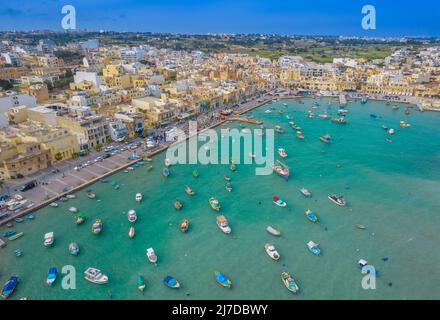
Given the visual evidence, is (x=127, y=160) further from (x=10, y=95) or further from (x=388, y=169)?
(x=388, y=169)

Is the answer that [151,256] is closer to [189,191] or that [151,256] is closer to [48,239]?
[48,239]

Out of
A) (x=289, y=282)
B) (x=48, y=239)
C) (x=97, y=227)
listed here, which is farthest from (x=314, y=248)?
(x=48, y=239)

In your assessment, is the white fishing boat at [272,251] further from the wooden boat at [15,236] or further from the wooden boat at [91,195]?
the wooden boat at [15,236]

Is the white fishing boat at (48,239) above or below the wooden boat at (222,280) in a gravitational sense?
above

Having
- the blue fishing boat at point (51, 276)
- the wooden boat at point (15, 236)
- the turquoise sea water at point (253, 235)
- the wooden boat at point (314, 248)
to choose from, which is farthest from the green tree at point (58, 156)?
the wooden boat at point (314, 248)

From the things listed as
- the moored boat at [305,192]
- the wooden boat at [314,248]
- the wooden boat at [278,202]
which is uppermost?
the moored boat at [305,192]

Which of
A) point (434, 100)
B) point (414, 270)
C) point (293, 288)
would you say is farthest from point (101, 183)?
point (434, 100)
